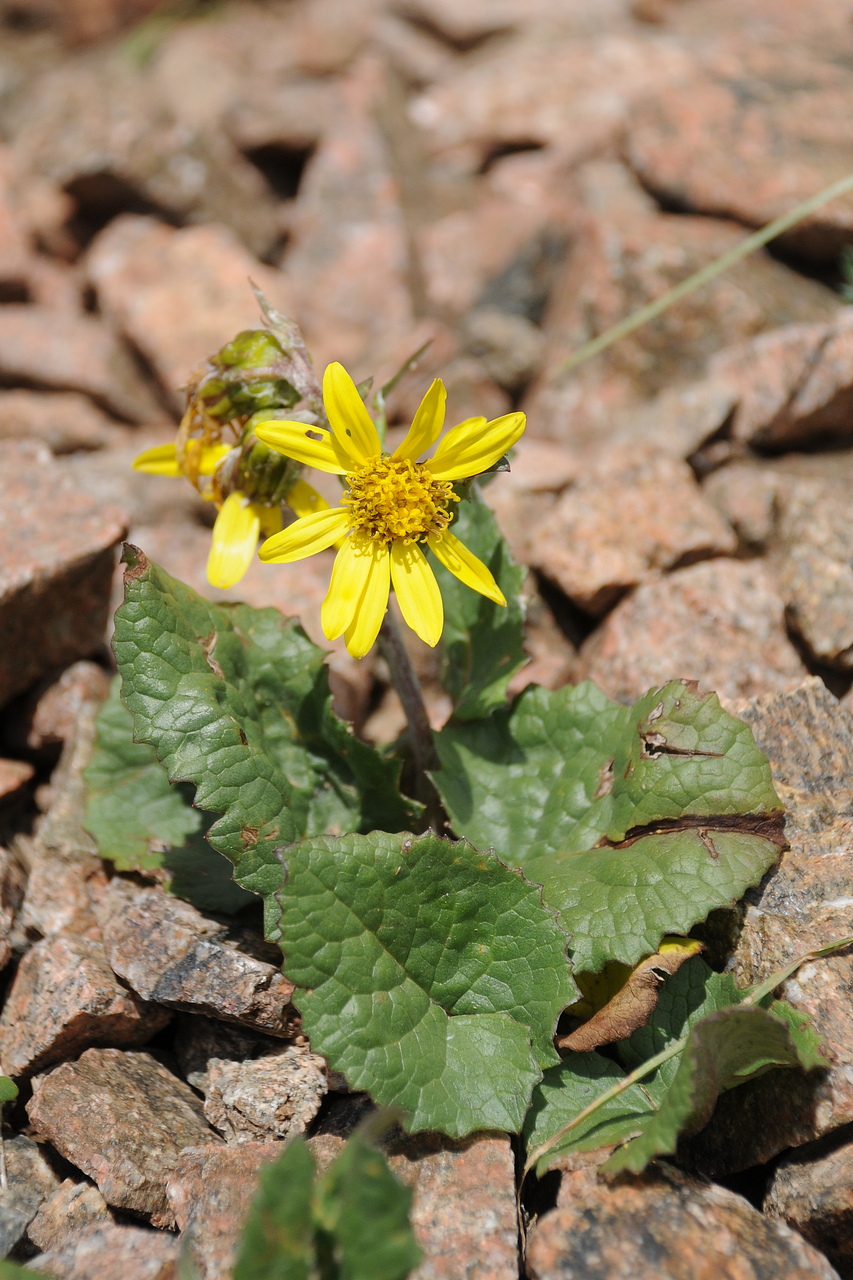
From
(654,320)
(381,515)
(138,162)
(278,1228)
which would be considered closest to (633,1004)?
(278,1228)

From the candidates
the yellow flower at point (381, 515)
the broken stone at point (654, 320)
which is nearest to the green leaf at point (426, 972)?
the yellow flower at point (381, 515)

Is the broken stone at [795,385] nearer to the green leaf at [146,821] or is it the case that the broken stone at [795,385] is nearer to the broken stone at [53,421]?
the green leaf at [146,821]

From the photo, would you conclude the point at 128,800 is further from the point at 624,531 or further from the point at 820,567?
the point at 820,567

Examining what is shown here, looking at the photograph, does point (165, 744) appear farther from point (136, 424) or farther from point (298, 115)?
point (298, 115)

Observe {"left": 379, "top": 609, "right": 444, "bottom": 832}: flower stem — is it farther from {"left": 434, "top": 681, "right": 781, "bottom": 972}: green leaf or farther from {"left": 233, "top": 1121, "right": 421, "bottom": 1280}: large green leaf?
{"left": 233, "top": 1121, "right": 421, "bottom": 1280}: large green leaf

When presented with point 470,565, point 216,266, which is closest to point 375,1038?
point 470,565

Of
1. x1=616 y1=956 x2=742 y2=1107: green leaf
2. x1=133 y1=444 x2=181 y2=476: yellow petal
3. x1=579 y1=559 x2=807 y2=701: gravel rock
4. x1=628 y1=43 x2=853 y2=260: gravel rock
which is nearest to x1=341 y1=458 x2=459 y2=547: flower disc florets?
x1=133 y1=444 x2=181 y2=476: yellow petal
